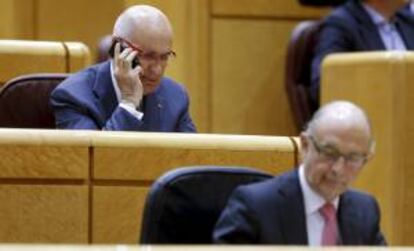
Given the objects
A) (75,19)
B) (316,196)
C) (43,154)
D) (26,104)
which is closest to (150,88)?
(26,104)

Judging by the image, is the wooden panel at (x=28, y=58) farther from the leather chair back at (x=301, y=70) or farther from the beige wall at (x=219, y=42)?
the leather chair back at (x=301, y=70)

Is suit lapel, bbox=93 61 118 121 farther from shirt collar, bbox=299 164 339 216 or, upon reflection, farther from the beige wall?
the beige wall

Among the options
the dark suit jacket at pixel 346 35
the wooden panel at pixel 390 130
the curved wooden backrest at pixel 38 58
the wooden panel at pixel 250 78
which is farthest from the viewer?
the wooden panel at pixel 250 78

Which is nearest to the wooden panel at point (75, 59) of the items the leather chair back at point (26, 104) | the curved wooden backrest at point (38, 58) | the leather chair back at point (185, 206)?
the curved wooden backrest at point (38, 58)

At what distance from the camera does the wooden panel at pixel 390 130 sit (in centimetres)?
311

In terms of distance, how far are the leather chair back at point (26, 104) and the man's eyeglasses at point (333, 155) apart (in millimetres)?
857

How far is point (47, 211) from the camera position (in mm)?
2516

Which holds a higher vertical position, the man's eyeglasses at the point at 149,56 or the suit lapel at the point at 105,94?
the man's eyeglasses at the point at 149,56

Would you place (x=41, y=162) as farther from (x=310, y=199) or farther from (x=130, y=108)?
(x=310, y=199)

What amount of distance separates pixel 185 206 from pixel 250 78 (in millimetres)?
2011

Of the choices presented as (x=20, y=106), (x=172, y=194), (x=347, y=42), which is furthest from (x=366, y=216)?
(x=347, y=42)

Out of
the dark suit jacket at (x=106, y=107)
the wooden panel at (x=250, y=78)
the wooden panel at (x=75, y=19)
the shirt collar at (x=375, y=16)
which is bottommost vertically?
the wooden panel at (x=250, y=78)

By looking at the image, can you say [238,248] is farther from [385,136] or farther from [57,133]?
[385,136]

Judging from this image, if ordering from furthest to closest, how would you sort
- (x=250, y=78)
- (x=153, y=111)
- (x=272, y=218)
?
(x=250, y=78) < (x=153, y=111) < (x=272, y=218)
